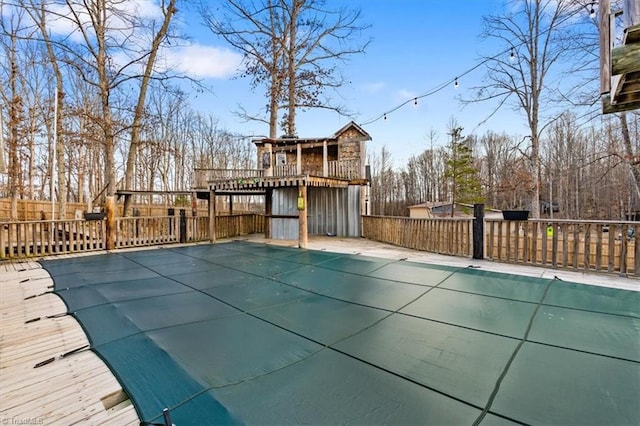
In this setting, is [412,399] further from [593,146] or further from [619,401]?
[593,146]

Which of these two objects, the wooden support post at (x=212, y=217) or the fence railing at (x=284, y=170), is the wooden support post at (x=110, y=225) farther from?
the fence railing at (x=284, y=170)

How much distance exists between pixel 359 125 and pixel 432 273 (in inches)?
345

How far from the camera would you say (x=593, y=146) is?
19453mm

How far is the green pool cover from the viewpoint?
1.81 metres

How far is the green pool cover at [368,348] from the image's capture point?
1.81 meters

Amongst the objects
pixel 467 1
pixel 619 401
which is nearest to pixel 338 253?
pixel 619 401

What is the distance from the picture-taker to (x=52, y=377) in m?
2.26

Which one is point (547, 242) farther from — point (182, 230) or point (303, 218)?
point (182, 230)

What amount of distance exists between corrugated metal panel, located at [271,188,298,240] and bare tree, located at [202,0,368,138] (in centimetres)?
414

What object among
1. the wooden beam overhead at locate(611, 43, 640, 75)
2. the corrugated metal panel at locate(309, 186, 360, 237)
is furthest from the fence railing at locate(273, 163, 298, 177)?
the wooden beam overhead at locate(611, 43, 640, 75)

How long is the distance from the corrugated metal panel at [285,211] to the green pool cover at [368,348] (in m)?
6.17

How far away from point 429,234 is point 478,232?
1491 millimetres

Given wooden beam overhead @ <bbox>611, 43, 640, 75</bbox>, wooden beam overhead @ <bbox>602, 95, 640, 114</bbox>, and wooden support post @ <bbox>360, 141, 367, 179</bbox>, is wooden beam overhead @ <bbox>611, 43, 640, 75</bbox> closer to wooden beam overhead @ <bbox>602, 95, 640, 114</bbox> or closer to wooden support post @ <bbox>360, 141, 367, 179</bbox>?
wooden beam overhead @ <bbox>602, 95, 640, 114</bbox>

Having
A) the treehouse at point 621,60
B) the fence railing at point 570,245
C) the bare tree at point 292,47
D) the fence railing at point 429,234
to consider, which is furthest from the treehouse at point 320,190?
the treehouse at point 621,60
